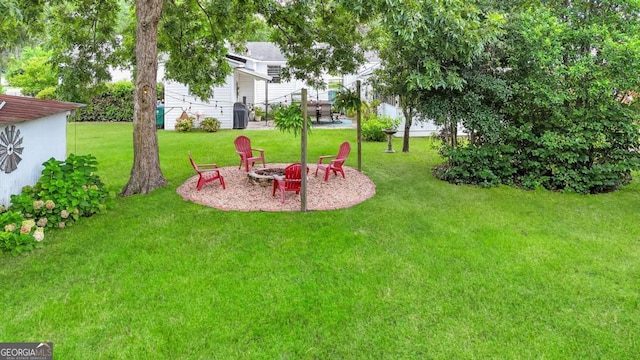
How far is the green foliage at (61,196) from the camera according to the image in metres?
5.32

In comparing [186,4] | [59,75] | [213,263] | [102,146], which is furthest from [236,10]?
[213,263]

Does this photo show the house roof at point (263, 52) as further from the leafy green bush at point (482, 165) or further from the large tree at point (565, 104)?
the large tree at point (565, 104)

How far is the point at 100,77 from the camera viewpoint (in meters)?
10.1

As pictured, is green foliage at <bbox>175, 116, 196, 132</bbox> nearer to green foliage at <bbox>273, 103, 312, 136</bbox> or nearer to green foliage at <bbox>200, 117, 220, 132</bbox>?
green foliage at <bbox>200, 117, 220, 132</bbox>

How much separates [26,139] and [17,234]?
1.54 meters

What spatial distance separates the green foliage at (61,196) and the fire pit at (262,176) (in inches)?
99.6

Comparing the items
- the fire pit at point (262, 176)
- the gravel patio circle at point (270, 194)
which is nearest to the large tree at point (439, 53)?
the gravel patio circle at point (270, 194)

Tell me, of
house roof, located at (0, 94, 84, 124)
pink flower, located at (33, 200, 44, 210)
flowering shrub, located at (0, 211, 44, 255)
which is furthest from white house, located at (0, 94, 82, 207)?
flowering shrub, located at (0, 211, 44, 255)

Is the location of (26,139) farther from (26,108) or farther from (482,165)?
(482,165)

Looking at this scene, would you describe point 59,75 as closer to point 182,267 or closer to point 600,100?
point 182,267

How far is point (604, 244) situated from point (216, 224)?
5.05 metres

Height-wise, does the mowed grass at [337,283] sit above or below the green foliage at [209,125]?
below

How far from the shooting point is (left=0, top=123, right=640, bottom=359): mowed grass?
318 cm

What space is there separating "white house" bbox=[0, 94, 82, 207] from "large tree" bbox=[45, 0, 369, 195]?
369 cm
